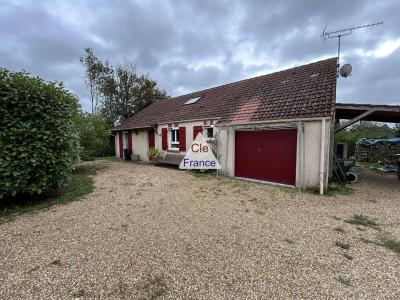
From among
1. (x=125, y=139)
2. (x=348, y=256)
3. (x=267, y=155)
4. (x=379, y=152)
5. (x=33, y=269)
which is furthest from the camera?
(x=125, y=139)

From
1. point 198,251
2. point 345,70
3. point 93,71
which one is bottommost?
point 198,251

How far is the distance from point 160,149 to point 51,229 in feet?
32.2

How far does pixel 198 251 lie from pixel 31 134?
5.07m

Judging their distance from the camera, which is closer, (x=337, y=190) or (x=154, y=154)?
(x=337, y=190)

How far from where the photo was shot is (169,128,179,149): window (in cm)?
1280

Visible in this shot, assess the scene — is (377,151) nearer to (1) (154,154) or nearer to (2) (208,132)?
(2) (208,132)

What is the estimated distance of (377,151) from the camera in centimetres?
1484

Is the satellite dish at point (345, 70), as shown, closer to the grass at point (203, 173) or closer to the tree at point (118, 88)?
the grass at point (203, 173)

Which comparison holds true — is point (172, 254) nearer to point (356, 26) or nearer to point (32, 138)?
point (32, 138)

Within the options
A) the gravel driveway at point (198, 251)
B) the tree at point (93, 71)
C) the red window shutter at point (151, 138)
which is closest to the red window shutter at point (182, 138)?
the red window shutter at point (151, 138)

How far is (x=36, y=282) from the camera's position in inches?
98.3

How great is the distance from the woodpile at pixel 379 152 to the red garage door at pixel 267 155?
11.3 m

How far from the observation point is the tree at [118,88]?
936 inches

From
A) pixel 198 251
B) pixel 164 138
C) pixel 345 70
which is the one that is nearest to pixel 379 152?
pixel 345 70
